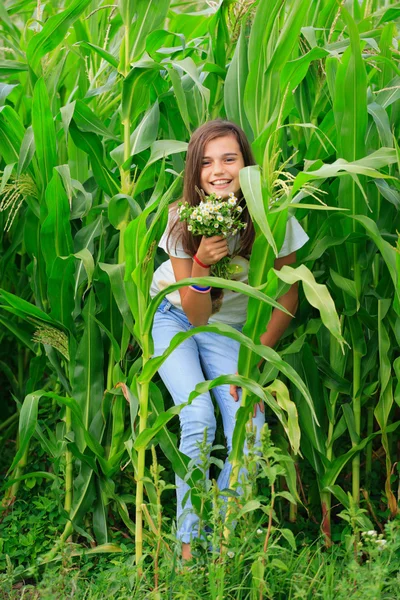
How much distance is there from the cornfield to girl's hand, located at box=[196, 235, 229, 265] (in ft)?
0.34

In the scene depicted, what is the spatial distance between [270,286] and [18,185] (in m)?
1.02

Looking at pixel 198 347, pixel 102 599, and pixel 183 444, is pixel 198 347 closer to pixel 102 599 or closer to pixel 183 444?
pixel 183 444

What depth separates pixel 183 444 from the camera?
8.89 feet

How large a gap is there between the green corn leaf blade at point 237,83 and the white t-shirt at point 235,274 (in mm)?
405

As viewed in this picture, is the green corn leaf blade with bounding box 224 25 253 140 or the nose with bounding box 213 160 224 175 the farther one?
the green corn leaf blade with bounding box 224 25 253 140

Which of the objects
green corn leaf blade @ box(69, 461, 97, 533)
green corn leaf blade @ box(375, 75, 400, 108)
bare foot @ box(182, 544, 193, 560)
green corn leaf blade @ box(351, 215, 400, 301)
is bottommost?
bare foot @ box(182, 544, 193, 560)

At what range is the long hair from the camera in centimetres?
267

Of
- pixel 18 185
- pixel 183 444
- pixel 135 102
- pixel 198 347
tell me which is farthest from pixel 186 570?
pixel 135 102

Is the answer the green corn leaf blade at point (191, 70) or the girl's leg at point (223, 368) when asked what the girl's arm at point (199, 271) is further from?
the green corn leaf blade at point (191, 70)

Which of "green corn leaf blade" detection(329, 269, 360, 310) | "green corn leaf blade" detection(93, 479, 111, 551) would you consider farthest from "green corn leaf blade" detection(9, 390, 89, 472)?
"green corn leaf blade" detection(329, 269, 360, 310)

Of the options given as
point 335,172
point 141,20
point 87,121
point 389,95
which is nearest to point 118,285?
point 87,121

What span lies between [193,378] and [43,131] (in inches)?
38.7

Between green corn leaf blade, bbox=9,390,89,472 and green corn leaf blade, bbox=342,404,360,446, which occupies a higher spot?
green corn leaf blade, bbox=9,390,89,472

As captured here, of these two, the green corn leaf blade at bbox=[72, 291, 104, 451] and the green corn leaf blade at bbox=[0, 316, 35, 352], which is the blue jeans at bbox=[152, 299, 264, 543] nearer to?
the green corn leaf blade at bbox=[72, 291, 104, 451]
